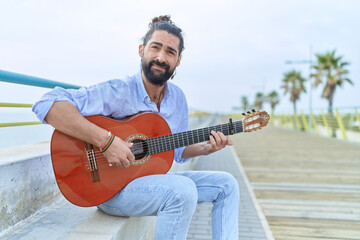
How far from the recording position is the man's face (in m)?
2.20

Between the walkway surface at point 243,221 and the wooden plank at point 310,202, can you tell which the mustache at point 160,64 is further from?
the wooden plank at point 310,202

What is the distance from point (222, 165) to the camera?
630cm

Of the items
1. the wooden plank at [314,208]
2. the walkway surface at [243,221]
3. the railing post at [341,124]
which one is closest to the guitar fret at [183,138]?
the walkway surface at [243,221]

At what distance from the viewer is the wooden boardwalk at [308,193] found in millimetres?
3205

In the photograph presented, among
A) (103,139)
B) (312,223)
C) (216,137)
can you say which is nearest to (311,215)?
(312,223)

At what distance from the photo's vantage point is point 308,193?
4.51 meters

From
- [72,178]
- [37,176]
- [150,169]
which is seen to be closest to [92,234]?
[72,178]

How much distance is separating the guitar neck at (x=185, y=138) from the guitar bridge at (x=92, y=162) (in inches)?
14.5

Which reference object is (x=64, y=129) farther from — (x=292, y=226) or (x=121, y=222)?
(x=292, y=226)

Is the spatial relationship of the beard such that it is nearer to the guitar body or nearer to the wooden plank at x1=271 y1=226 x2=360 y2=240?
the guitar body

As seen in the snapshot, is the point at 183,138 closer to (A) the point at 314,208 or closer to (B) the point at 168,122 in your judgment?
(B) the point at 168,122

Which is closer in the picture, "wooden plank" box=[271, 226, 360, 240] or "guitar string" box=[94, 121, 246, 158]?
"guitar string" box=[94, 121, 246, 158]

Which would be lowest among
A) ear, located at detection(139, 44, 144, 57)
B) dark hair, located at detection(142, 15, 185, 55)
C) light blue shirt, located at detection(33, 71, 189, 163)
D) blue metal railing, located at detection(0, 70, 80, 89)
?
light blue shirt, located at detection(33, 71, 189, 163)

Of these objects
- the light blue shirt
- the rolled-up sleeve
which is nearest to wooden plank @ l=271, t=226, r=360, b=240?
the light blue shirt
